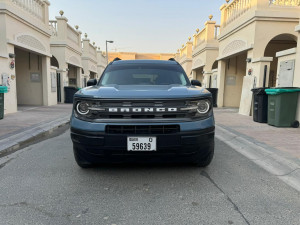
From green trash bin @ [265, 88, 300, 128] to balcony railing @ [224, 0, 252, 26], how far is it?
213 inches

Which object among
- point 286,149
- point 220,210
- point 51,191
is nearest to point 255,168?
point 286,149

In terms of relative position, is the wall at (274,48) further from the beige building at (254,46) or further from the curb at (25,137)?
the curb at (25,137)

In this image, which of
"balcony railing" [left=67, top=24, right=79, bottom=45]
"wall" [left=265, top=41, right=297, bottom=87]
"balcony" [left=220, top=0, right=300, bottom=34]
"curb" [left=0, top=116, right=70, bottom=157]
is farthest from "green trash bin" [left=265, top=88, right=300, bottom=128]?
"balcony railing" [left=67, top=24, right=79, bottom=45]

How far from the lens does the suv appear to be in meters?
2.63

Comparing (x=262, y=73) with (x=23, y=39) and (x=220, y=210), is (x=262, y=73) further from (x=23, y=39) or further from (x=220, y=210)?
(x=23, y=39)

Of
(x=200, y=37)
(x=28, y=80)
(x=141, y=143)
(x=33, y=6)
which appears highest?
(x=200, y=37)

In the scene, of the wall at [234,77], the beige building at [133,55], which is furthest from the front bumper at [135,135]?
the beige building at [133,55]

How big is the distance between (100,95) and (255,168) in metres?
2.65

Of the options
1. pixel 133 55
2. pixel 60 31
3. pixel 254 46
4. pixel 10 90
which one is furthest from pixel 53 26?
pixel 133 55

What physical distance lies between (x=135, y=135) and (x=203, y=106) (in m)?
0.98

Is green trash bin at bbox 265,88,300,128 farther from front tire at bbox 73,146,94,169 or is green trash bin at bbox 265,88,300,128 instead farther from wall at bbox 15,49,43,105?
wall at bbox 15,49,43,105

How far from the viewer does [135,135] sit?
262 cm

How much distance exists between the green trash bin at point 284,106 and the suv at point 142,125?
4504 mm

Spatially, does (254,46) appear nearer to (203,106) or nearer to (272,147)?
(272,147)
